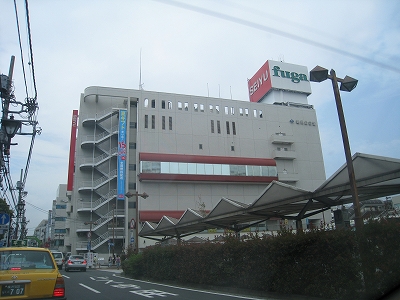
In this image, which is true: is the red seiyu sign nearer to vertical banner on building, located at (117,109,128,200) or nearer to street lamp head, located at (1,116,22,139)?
vertical banner on building, located at (117,109,128,200)

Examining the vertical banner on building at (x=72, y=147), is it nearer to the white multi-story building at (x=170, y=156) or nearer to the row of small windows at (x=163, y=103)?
the white multi-story building at (x=170, y=156)

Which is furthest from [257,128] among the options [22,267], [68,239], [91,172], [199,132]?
[22,267]

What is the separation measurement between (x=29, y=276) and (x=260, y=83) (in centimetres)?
6333

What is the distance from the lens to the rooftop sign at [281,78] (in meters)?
61.8

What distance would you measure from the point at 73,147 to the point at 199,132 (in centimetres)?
1961

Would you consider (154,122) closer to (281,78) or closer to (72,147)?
(72,147)

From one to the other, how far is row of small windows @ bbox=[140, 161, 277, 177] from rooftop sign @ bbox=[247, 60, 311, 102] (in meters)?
18.3

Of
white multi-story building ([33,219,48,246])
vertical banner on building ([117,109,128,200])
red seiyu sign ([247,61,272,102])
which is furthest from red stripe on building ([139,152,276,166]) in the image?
white multi-story building ([33,219,48,246])

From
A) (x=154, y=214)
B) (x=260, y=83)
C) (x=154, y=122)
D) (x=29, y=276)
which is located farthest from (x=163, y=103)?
(x=29, y=276)

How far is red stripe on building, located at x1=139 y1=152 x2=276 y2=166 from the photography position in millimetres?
45844

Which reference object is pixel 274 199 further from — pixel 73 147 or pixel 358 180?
pixel 73 147

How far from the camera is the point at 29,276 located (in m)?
6.05

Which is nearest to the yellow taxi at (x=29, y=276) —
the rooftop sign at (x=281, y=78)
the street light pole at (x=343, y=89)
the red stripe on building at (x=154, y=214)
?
the street light pole at (x=343, y=89)

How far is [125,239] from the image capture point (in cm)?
4344
